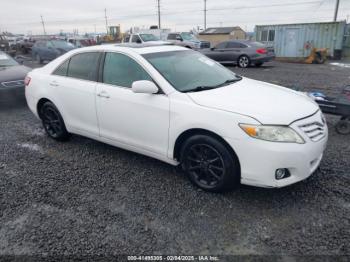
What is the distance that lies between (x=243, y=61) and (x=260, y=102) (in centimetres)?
1286

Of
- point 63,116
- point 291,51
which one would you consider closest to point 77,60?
point 63,116

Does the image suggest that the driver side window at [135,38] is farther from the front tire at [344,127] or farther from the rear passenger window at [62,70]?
the front tire at [344,127]

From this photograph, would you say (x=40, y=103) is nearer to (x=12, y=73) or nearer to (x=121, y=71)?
(x=121, y=71)

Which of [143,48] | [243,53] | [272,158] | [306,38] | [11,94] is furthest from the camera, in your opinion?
[306,38]

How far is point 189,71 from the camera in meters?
3.86

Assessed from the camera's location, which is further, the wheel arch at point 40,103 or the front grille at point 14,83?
the front grille at point 14,83

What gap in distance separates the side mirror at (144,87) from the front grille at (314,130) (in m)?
1.66

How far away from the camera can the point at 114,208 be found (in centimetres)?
317

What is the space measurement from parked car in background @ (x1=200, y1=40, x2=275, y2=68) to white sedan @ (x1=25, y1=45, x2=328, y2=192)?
37.8 ft

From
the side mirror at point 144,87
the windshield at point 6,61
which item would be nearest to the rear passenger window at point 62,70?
the side mirror at point 144,87

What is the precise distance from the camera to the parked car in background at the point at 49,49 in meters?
17.9

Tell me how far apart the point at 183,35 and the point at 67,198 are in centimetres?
2239

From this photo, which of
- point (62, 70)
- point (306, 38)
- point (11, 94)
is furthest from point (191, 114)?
point (306, 38)

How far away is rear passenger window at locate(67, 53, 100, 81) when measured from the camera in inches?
165
